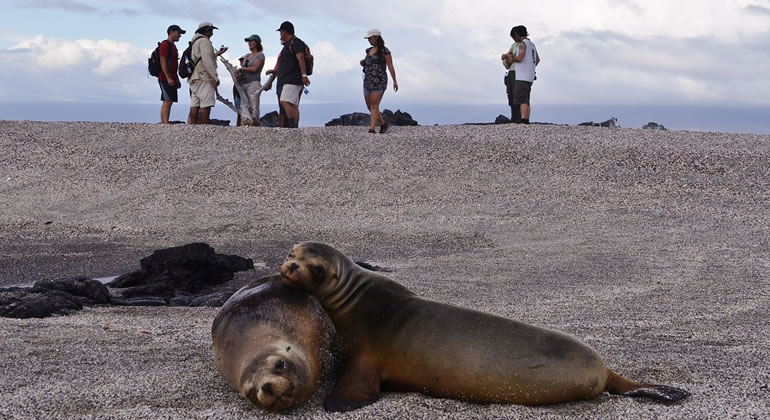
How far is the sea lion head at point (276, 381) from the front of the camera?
390 centimetres

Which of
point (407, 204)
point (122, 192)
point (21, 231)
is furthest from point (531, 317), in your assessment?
point (122, 192)

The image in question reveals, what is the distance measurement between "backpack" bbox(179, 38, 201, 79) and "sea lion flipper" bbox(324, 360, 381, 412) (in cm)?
1259

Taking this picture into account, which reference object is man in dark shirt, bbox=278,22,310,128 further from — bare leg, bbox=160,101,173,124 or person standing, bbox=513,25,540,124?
person standing, bbox=513,25,540,124

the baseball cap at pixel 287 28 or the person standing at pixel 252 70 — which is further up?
the baseball cap at pixel 287 28

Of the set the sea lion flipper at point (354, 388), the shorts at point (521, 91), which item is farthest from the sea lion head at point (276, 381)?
the shorts at point (521, 91)

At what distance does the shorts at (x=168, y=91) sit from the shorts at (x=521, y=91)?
5.85 metres

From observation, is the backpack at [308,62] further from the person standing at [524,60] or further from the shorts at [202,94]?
the person standing at [524,60]

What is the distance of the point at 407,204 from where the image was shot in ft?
43.4

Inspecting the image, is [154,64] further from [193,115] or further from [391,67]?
[391,67]

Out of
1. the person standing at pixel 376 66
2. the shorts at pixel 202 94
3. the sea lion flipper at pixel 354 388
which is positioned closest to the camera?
the sea lion flipper at pixel 354 388

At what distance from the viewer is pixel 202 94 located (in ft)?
54.7

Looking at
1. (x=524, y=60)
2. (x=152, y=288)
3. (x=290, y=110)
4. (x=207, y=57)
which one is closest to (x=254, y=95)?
(x=290, y=110)

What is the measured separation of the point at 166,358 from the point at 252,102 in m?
12.8

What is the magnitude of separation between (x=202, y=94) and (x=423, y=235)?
6.59 metres
